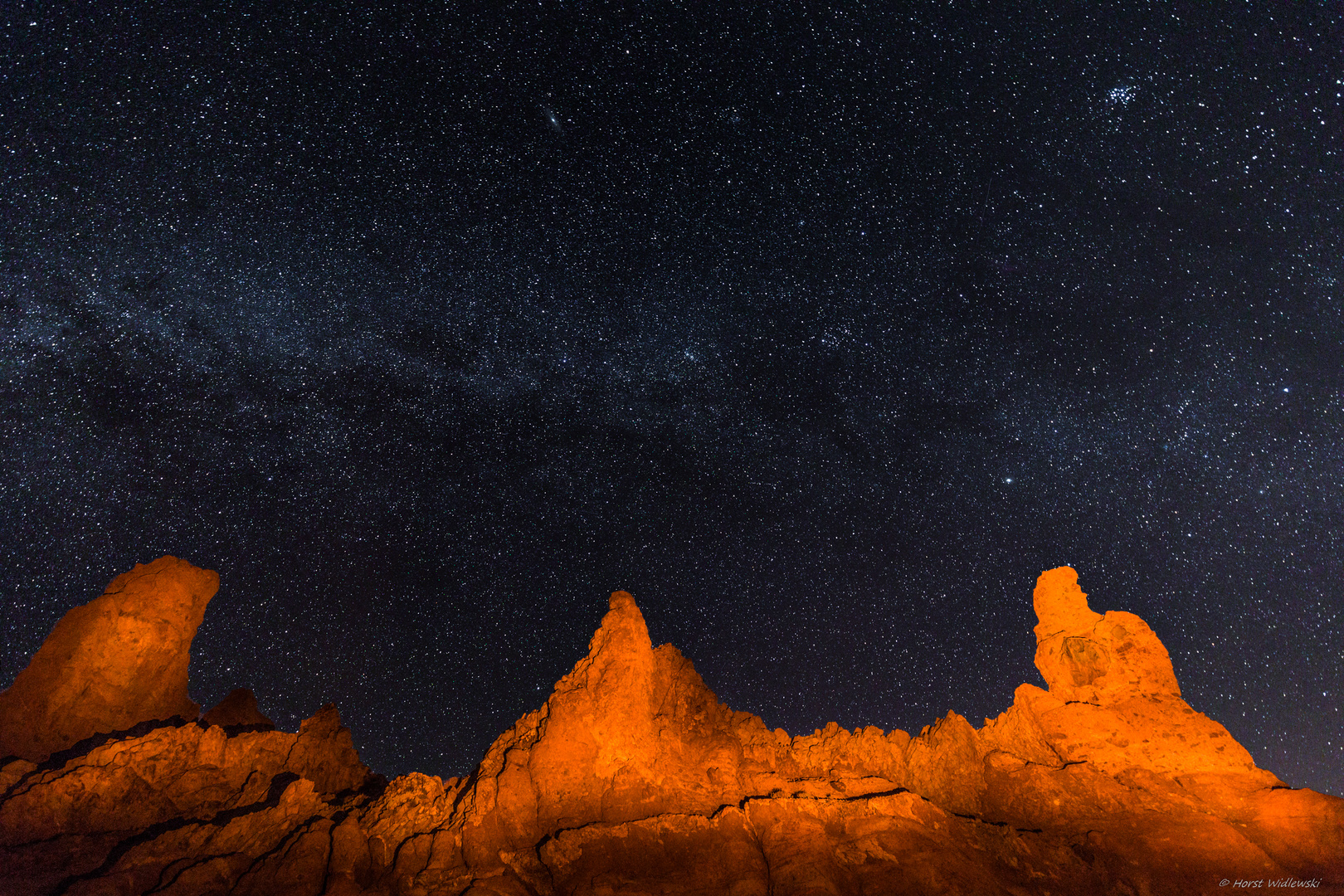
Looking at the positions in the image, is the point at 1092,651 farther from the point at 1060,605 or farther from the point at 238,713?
the point at 238,713

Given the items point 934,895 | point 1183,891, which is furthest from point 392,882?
point 1183,891

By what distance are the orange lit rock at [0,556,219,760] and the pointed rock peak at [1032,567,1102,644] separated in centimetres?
3773

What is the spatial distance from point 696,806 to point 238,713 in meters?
22.3

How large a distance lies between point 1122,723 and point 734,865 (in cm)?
1619

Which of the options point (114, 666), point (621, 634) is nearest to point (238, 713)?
point (114, 666)

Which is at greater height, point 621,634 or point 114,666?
point 621,634

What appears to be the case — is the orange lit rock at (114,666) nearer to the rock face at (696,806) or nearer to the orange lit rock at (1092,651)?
the rock face at (696,806)

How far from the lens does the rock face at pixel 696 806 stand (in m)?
17.8

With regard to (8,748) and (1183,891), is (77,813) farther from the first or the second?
(1183,891)

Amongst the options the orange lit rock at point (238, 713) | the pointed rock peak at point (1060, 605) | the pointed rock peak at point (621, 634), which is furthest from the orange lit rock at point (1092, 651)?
the orange lit rock at point (238, 713)

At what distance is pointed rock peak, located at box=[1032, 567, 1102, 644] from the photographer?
26141mm

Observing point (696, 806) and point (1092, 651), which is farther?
point (1092, 651)

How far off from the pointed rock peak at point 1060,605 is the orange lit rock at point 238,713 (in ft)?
121

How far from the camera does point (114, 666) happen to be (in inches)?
910
